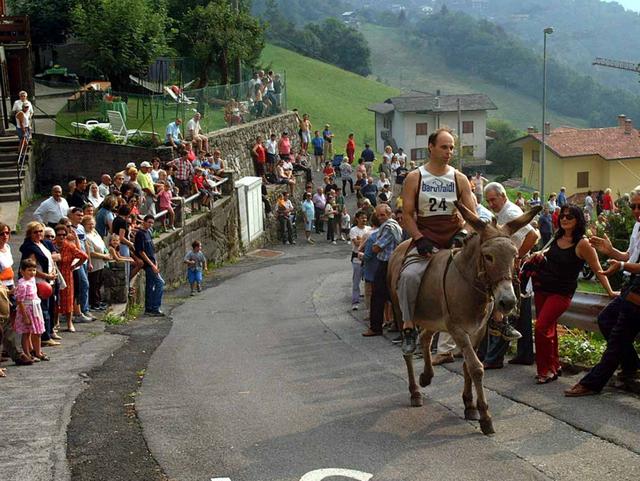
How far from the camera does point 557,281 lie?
11.2 meters

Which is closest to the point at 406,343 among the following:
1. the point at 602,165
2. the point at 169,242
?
the point at 169,242

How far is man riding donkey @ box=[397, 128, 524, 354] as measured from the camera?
10602 mm

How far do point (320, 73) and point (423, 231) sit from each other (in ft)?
413

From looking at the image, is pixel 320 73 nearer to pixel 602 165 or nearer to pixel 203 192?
pixel 602 165

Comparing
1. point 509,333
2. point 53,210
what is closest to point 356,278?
point 53,210

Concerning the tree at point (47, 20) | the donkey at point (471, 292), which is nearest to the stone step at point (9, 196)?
the tree at point (47, 20)

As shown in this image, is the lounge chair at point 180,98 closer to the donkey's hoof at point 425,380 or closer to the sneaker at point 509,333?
the donkey's hoof at point 425,380

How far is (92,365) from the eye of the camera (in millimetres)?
12977

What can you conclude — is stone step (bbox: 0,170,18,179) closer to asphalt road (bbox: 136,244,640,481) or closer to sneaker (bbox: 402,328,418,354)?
asphalt road (bbox: 136,244,640,481)

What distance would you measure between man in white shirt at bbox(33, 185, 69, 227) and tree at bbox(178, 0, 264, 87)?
→ 26.7 m

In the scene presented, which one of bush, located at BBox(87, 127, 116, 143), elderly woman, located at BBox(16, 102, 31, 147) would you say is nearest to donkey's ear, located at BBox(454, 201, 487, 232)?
elderly woman, located at BBox(16, 102, 31, 147)

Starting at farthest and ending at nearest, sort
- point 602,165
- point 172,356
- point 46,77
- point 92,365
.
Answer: point 602,165, point 46,77, point 172,356, point 92,365

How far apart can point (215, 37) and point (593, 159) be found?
44214mm

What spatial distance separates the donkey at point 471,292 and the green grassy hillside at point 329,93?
290ft
